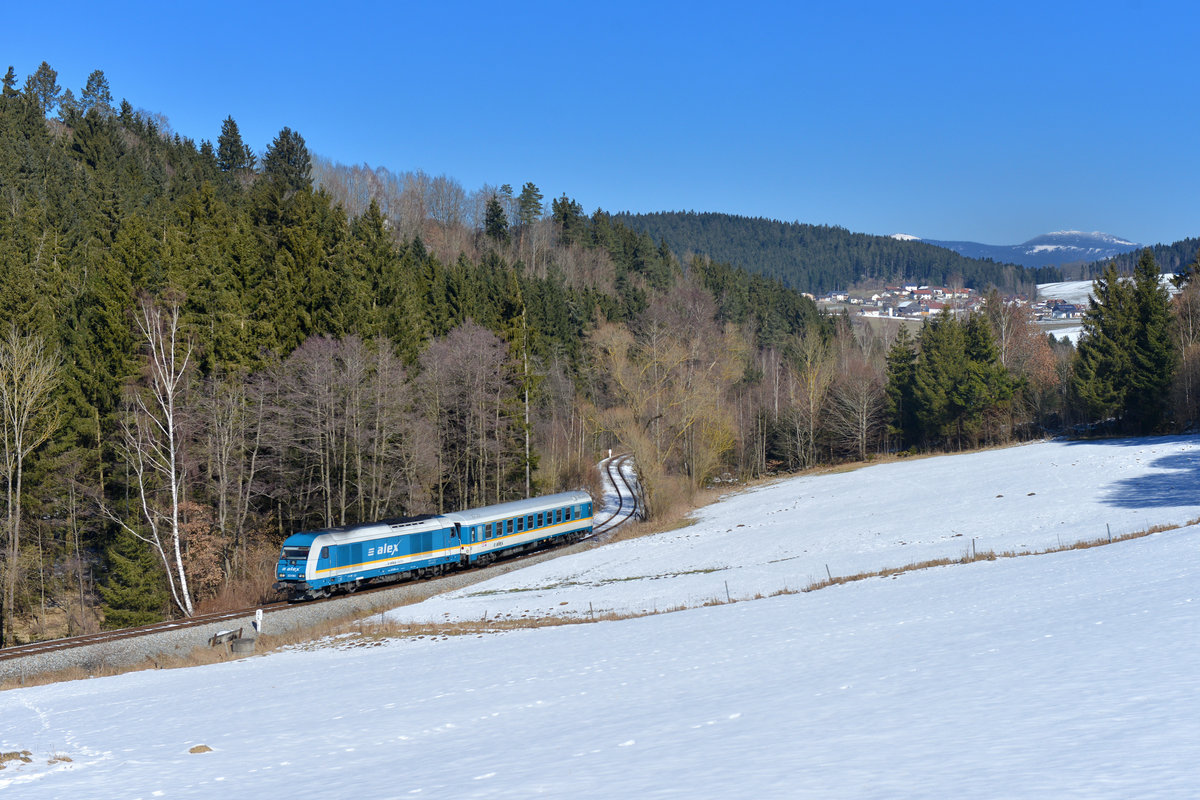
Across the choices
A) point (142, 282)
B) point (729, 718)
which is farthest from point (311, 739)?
point (142, 282)

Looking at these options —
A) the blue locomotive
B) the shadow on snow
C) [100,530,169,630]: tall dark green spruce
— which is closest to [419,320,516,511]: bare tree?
the blue locomotive

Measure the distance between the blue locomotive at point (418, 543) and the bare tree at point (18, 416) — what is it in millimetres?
10543

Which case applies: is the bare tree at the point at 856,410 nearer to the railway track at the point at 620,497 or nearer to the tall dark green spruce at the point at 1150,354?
the tall dark green spruce at the point at 1150,354

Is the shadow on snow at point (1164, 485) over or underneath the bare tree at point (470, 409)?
underneath

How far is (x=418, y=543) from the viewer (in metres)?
35.0

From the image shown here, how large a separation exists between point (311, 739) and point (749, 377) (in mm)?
84677

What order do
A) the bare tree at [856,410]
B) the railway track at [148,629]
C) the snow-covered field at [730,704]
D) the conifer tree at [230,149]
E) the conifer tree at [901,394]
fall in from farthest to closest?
1. the conifer tree at [230,149]
2. the conifer tree at [901,394]
3. the bare tree at [856,410]
4. the railway track at [148,629]
5. the snow-covered field at [730,704]

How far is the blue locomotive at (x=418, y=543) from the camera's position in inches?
1218

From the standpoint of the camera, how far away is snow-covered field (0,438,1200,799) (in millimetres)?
8034

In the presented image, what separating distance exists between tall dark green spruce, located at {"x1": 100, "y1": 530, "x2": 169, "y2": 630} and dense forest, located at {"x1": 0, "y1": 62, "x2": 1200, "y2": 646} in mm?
114

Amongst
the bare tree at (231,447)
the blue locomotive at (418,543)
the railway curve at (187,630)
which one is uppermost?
the bare tree at (231,447)

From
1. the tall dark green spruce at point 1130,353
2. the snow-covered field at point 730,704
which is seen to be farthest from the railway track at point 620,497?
the tall dark green spruce at point 1130,353

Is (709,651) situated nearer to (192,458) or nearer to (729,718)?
(729,718)

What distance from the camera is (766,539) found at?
3784 cm
